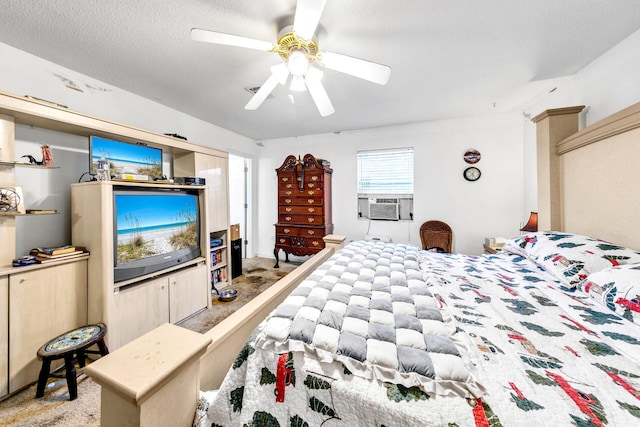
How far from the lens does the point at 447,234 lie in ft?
10.7

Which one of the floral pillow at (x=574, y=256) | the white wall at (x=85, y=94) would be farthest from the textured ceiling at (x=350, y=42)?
the floral pillow at (x=574, y=256)

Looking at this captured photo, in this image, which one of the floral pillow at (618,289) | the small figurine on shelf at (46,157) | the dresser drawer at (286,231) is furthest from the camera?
the dresser drawer at (286,231)

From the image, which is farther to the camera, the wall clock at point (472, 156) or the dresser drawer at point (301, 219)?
the dresser drawer at point (301, 219)

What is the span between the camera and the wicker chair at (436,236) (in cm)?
327

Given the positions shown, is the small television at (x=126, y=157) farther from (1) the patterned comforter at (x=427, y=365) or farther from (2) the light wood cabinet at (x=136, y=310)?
(1) the patterned comforter at (x=427, y=365)

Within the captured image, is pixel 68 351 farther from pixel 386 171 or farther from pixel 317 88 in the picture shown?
pixel 386 171

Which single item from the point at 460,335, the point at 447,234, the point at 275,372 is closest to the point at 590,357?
the point at 460,335

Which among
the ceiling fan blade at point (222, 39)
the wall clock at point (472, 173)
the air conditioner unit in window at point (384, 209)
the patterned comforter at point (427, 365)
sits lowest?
the patterned comforter at point (427, 365)

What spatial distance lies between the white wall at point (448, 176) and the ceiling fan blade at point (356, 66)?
2278 millimetres

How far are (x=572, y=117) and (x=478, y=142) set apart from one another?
118cm

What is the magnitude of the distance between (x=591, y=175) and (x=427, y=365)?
7.38ft

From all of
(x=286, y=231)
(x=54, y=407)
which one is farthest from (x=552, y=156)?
(x=54, y=407)

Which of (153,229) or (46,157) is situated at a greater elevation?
(46,157)

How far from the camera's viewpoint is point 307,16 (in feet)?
3.79
